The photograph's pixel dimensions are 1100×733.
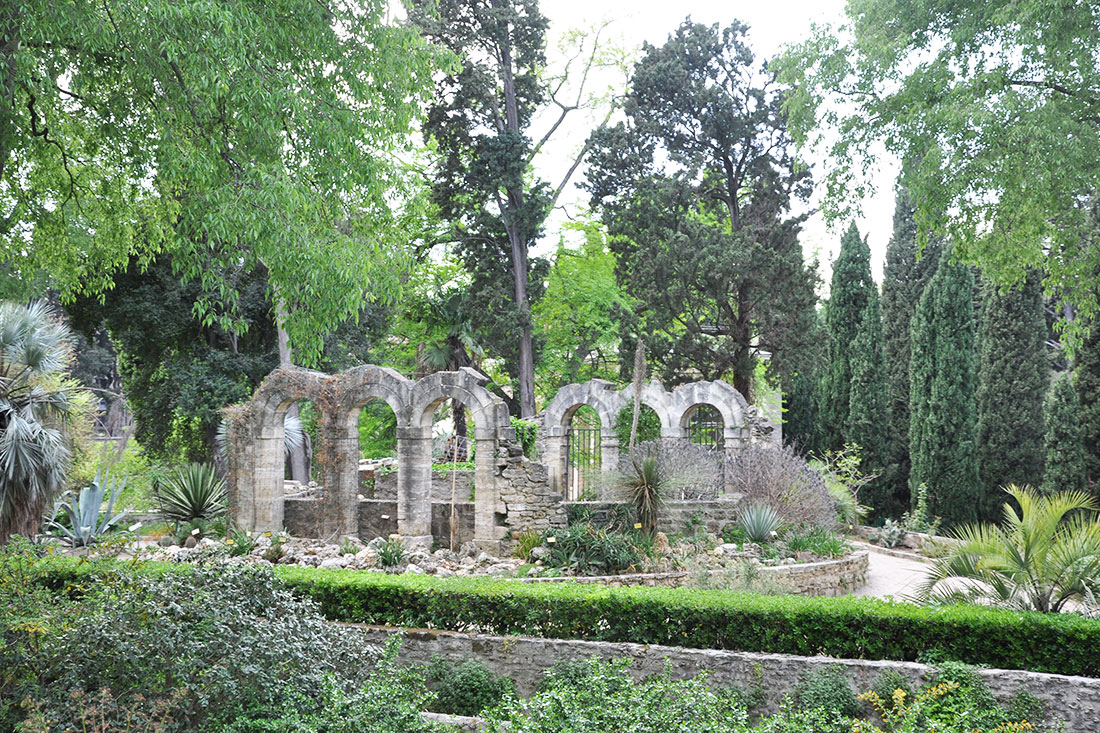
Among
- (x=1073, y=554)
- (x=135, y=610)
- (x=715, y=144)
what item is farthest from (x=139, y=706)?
(x=715, y=144)

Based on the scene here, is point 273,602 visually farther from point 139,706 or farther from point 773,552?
point 773,552

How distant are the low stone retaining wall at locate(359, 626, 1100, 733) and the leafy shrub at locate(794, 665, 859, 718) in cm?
8

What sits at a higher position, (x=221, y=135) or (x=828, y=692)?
(x=221, y=135)

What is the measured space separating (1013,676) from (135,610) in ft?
21.4

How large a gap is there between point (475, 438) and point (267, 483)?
3.98 m

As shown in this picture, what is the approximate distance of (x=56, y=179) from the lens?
8.45 metres

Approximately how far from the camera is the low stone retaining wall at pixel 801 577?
34.1ft

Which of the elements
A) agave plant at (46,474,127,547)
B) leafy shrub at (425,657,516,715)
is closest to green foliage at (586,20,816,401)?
agave plant at (46,474,127,547)

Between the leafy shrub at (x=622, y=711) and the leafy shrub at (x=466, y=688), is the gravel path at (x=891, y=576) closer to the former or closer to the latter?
the leafy shrub at (x=466, y=688)

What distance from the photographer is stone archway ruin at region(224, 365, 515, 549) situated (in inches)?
522

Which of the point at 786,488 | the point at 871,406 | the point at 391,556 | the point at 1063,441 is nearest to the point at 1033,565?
the point at 786,488

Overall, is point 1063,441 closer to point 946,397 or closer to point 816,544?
point 946,397

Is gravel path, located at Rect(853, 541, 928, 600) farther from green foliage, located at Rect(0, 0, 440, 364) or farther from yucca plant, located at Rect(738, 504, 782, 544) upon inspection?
green foliage, located at Rect(0, 0, 440, 364)

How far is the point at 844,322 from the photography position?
2445 centimetres
